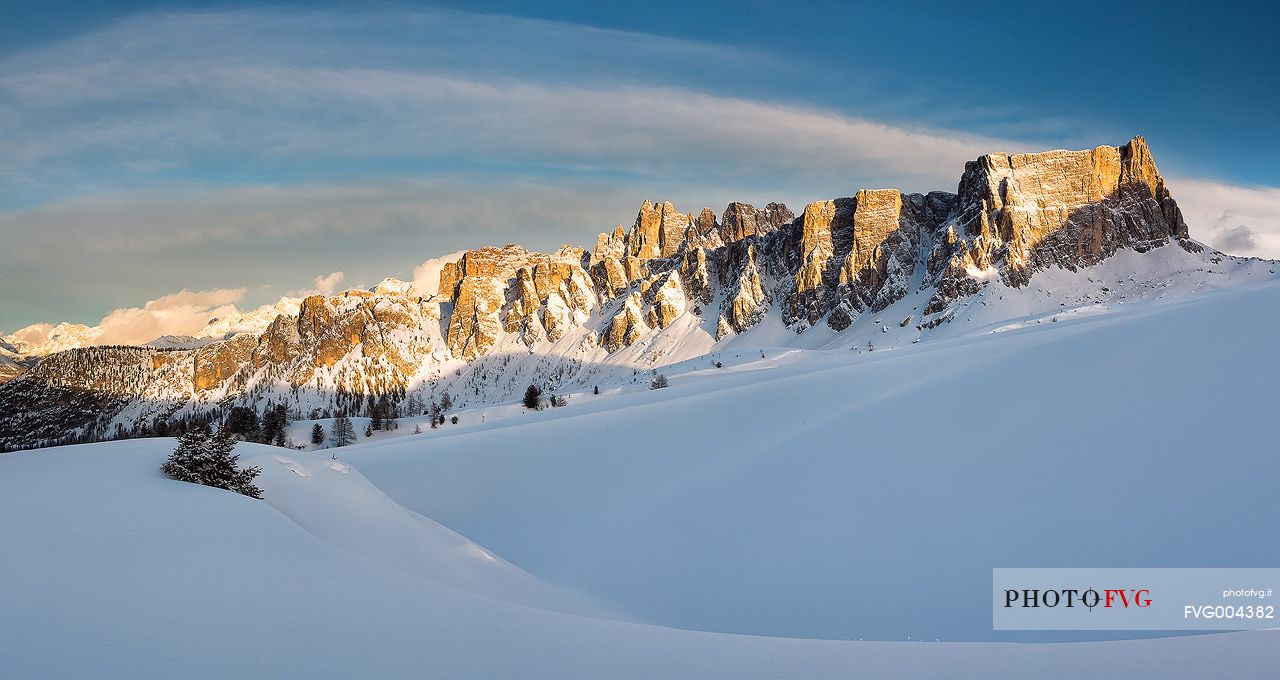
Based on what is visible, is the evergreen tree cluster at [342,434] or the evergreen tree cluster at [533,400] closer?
the evergreen tree cluster at [342,434]

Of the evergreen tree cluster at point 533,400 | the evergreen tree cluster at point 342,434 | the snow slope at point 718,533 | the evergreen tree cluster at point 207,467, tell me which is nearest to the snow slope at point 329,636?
the snow slope at point 718,533

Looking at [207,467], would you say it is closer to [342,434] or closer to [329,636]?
[329,636]

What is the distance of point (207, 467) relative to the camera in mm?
11773

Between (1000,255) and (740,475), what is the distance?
158979mm

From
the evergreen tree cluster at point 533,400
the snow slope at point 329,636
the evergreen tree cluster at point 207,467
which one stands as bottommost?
the snow slope at point 329,636

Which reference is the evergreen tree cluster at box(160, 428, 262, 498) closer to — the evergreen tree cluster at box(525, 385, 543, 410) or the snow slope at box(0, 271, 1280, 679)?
the snow slope at box(0, 271, 1280, 679)

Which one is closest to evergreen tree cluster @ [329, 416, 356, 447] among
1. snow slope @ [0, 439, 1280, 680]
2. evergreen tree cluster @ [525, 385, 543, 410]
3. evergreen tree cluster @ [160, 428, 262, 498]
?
evergreen tree cluster @ [525, 385, 543, 410]

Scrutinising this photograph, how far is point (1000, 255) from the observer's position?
15150 cm

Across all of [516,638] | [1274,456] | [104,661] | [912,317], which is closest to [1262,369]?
[1274,456]

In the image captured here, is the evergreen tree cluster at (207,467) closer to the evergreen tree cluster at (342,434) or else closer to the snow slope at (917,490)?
the snow slope at (917,490)

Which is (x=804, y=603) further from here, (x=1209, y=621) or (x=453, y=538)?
(x=453, y=538)

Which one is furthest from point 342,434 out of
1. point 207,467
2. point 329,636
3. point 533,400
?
point 329,636

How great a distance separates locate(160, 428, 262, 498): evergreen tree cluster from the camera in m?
11.6

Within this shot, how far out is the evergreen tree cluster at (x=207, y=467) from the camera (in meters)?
11.6
